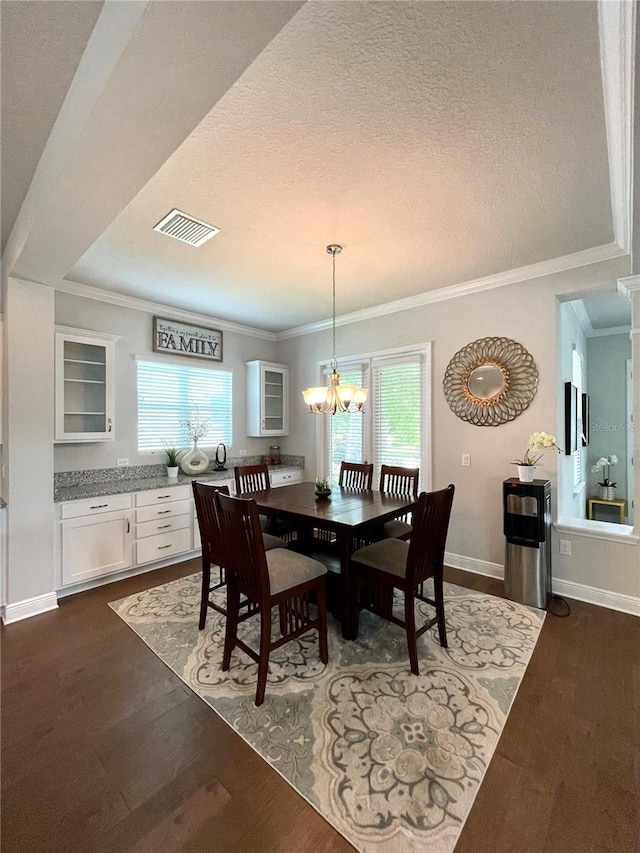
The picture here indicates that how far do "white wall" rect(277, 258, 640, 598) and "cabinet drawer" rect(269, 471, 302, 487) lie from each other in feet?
6.42

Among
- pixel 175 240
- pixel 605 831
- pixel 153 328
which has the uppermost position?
pixel 175 240

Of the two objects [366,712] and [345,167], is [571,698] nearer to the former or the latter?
[366,712]

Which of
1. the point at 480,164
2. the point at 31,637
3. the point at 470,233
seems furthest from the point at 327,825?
the point at 470,233

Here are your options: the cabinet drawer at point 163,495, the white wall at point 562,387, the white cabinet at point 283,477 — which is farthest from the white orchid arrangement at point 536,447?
the cabinet drawer at point 163,495

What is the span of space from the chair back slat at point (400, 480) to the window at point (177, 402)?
7.88 ft

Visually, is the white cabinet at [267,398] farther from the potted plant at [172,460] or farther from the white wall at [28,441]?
the white wall at [28,441]

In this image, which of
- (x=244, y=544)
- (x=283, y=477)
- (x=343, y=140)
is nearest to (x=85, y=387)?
(x=283, y=477)

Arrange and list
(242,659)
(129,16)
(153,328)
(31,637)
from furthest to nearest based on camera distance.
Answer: (153,328) → (31,637) → (242,659) → (129,16)

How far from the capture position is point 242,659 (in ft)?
7.43

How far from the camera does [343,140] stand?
1.71m

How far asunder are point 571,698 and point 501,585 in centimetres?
137

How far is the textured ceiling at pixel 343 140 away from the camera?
1.18 metres

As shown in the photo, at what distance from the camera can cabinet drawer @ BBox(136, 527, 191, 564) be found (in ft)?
11.6

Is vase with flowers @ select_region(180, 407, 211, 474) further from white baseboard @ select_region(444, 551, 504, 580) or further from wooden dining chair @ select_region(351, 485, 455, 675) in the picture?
white baseboard @ select_region(444, 551, 504, 580)
